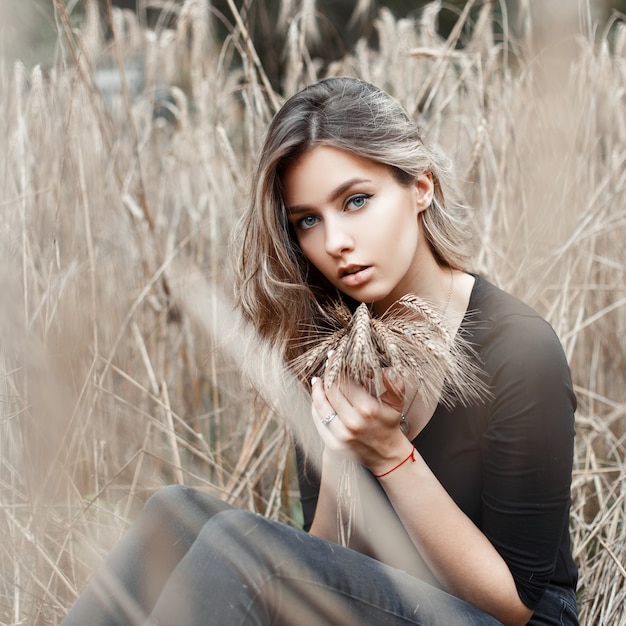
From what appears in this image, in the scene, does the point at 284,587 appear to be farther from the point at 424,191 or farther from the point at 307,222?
the point at 424,191

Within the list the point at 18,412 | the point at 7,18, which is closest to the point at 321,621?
the point at 18,412

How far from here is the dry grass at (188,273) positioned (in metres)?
1.52

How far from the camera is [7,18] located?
4.63ft

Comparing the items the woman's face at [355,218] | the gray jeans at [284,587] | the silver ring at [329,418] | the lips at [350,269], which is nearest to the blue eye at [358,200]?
the woman's face at [355,218]

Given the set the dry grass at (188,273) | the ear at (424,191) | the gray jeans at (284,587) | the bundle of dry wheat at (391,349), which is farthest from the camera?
the dry grass at (188,273)

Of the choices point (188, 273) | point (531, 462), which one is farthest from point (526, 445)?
point (188, 273)

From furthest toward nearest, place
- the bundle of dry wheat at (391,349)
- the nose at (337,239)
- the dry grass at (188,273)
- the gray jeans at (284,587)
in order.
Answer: the dry grass at (188,273) < the nose at (337,239) < the gray jeans at (284,587) < the bundle of dry wheat at (391,349)

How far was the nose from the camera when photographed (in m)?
1.25

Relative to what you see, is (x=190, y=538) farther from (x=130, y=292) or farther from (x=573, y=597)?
(x=130, y=292)

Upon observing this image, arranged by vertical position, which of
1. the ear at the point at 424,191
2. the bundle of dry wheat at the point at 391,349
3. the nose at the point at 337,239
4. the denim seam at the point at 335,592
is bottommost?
the denim seam at the point at 335,592

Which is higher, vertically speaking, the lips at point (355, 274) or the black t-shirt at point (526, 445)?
the lips at point (355, 274)

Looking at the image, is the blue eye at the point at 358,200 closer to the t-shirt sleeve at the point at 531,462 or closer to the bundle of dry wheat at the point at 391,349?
the bundle of dry wheat at the point at 391,349

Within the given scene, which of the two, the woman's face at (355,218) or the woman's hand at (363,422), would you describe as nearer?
the woman's hand at (363,422)

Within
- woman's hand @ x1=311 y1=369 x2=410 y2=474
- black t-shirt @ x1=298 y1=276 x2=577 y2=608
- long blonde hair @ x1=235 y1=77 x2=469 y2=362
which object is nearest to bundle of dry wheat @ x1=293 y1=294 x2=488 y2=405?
woman's hand @ x1=311 y1=369 x2=410 y2=474
